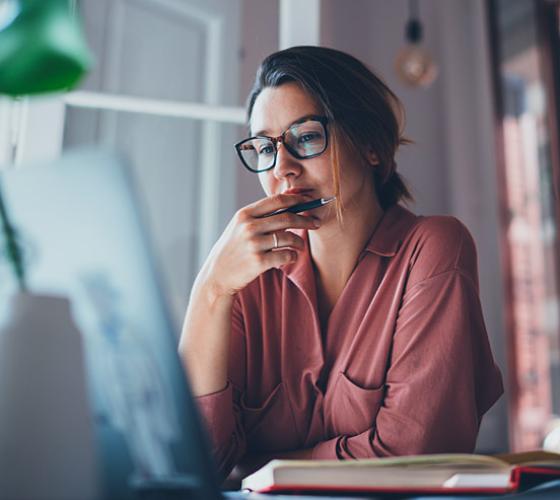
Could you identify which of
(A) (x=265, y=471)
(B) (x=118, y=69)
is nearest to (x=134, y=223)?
(A) (x=265, y=471)

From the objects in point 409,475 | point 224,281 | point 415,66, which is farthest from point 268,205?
point 415,66

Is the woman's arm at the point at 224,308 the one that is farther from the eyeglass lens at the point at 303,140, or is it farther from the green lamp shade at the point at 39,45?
the green lamp shade at the point at 39,45

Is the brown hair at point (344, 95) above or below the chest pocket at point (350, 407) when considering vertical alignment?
above

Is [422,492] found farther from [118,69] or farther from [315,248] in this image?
[118,69]

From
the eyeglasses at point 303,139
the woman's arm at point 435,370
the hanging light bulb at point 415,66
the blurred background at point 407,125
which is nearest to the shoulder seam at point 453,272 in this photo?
the woman's arm at point 435,370

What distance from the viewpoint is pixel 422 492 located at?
1.71ft

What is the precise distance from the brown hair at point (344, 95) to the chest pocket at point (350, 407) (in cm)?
33

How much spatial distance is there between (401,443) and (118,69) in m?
1.40

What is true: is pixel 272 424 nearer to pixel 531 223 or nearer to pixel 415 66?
pixel 415 66

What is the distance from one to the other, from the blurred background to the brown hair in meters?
0.35

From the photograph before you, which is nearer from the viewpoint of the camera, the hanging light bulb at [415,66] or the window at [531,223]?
the hanging light bulb at [415,66]

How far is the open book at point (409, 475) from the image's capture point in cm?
51

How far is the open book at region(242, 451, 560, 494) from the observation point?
0.51 meters

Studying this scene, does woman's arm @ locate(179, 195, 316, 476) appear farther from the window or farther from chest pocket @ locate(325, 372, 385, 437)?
the window
